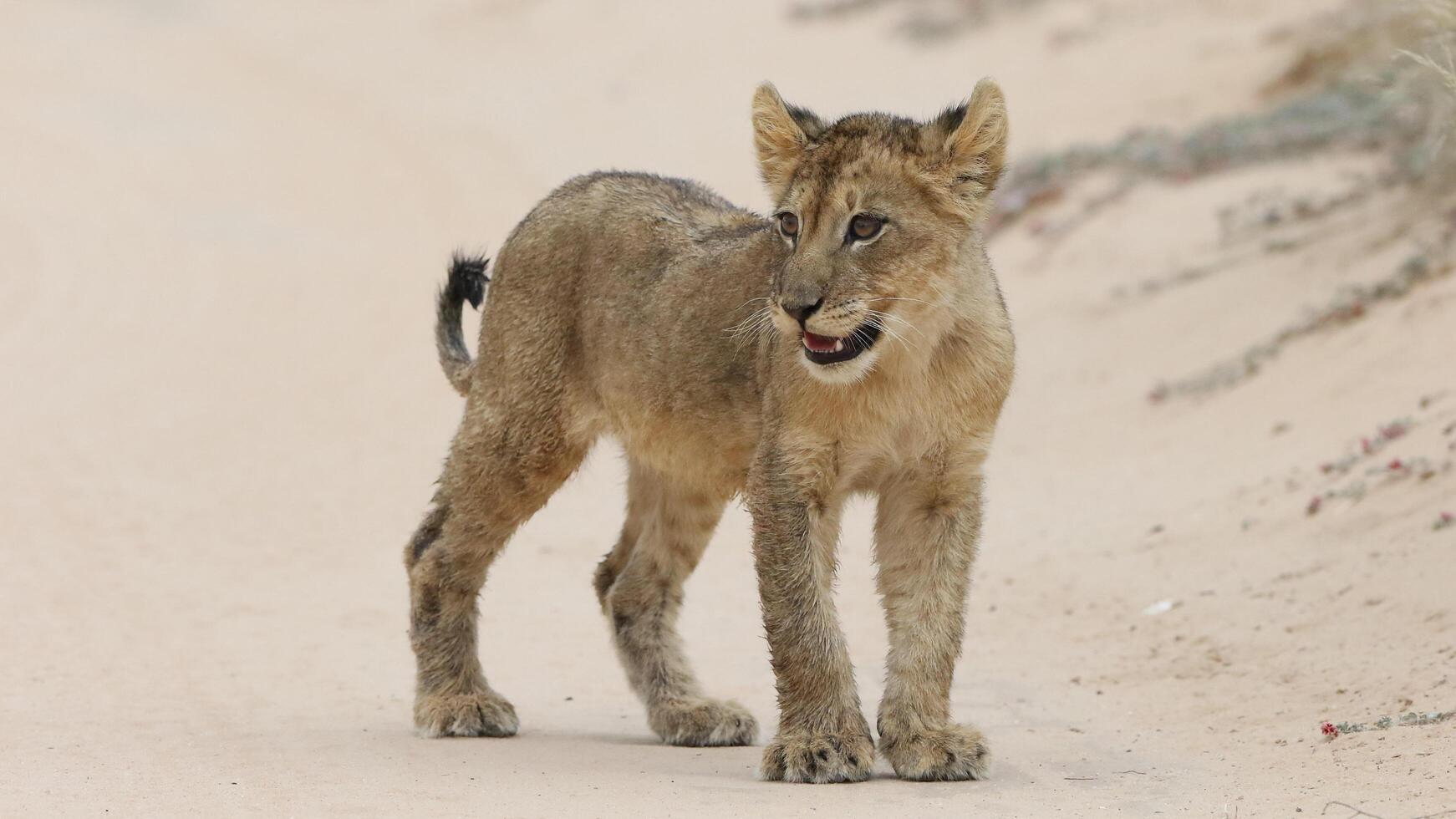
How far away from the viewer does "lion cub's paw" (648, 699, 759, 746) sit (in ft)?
25.6

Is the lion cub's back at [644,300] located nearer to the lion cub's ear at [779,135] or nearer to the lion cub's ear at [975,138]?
the lion cub's ear at [779,135]

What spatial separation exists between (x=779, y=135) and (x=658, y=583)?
227cm

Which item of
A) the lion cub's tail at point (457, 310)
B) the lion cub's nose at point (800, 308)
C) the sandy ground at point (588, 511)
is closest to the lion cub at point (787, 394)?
the lion cub's nose at point (800, 308)

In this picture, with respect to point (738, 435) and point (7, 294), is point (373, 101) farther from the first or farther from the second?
point (738, 435)

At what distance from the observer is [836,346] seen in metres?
6.21

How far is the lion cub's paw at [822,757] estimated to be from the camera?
6461mm

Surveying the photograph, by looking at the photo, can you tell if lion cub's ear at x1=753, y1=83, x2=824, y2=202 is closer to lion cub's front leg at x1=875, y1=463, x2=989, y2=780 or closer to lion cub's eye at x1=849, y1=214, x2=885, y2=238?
lion cub's eye at x1=849, y1=214, x2=885, y2=238

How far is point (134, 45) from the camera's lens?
3359cm

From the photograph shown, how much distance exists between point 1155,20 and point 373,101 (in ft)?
37.7

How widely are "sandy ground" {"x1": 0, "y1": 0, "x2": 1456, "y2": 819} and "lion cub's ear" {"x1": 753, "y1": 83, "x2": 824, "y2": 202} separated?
1970 mm

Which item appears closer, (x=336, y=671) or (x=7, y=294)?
(x=336, y=671)

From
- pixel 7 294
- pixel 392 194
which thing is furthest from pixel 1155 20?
pixel 7 294

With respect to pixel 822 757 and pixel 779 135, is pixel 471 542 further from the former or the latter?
pixel 779 135

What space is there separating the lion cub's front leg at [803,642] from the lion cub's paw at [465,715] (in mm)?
1523
